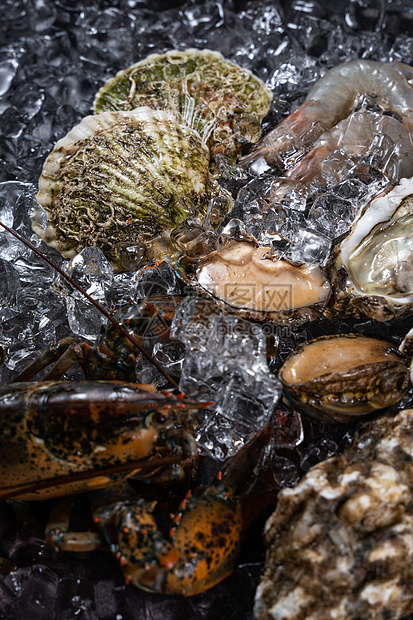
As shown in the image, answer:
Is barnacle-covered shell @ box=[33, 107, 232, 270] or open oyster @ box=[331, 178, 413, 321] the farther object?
barnacle-covered shell @ box=[33, 107, 232, 270]

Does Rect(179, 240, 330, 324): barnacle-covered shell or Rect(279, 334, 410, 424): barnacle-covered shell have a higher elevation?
Rect(179, 240, 330, 324): barnacle-covered shell

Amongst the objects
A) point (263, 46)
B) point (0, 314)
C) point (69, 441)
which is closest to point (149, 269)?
point (0, 314)

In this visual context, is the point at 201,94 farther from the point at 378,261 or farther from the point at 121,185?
the point at 378,261

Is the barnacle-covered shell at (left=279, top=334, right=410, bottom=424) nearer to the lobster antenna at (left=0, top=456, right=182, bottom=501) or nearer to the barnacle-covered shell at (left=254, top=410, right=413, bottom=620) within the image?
the barnacle-covered shell at (left=254, top=410, right=413, bottom=620)

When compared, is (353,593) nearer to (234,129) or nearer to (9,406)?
(9,406)

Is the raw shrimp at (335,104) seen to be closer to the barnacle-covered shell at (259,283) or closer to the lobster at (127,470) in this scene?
the barnacle-covered shell at (259,283)

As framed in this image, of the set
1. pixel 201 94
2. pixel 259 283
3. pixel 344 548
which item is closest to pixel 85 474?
pixel 344 548

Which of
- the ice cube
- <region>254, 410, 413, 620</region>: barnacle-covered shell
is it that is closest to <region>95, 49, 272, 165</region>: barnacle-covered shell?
the ice cube
